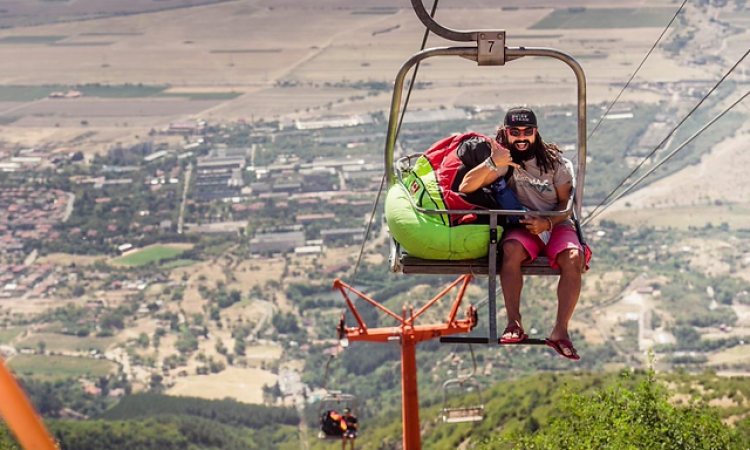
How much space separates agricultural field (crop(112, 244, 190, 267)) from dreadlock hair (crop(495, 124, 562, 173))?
6784cm

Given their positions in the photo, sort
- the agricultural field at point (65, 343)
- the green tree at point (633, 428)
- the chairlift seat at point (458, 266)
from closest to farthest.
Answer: the chairlift seat at point (458, 266), the green tree at point (633, 428), the agricultural field at point (65, 343)

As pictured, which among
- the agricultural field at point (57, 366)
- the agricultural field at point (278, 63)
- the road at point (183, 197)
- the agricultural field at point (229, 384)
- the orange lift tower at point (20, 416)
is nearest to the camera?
the orange lift tower at point (20, 416)

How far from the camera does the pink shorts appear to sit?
5.19 metres

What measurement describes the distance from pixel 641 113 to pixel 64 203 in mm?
38463

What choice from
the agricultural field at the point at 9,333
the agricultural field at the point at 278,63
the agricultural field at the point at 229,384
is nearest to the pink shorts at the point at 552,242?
the agricultural field at the point at 229,384

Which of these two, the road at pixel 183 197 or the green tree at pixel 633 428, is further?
the road at pixel 183 197

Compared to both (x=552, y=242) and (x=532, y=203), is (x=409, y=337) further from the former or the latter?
(x=552, y=242)

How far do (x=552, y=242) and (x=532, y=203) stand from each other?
0.24 m

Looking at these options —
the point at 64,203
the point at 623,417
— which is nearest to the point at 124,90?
the point at 64,203

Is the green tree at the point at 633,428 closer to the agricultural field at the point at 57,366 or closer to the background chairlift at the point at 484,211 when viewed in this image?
the background chairlift at the point at 484,211

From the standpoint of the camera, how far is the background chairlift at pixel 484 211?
4.63 m

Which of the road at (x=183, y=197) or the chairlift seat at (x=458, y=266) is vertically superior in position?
the chairlift seat at (x=458, y=266)

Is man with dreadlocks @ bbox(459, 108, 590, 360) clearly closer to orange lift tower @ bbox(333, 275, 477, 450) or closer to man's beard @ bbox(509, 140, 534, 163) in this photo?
man's beard @ bbox(509, 140, 534, 163)

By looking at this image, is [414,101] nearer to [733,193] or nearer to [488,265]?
[733,193]
